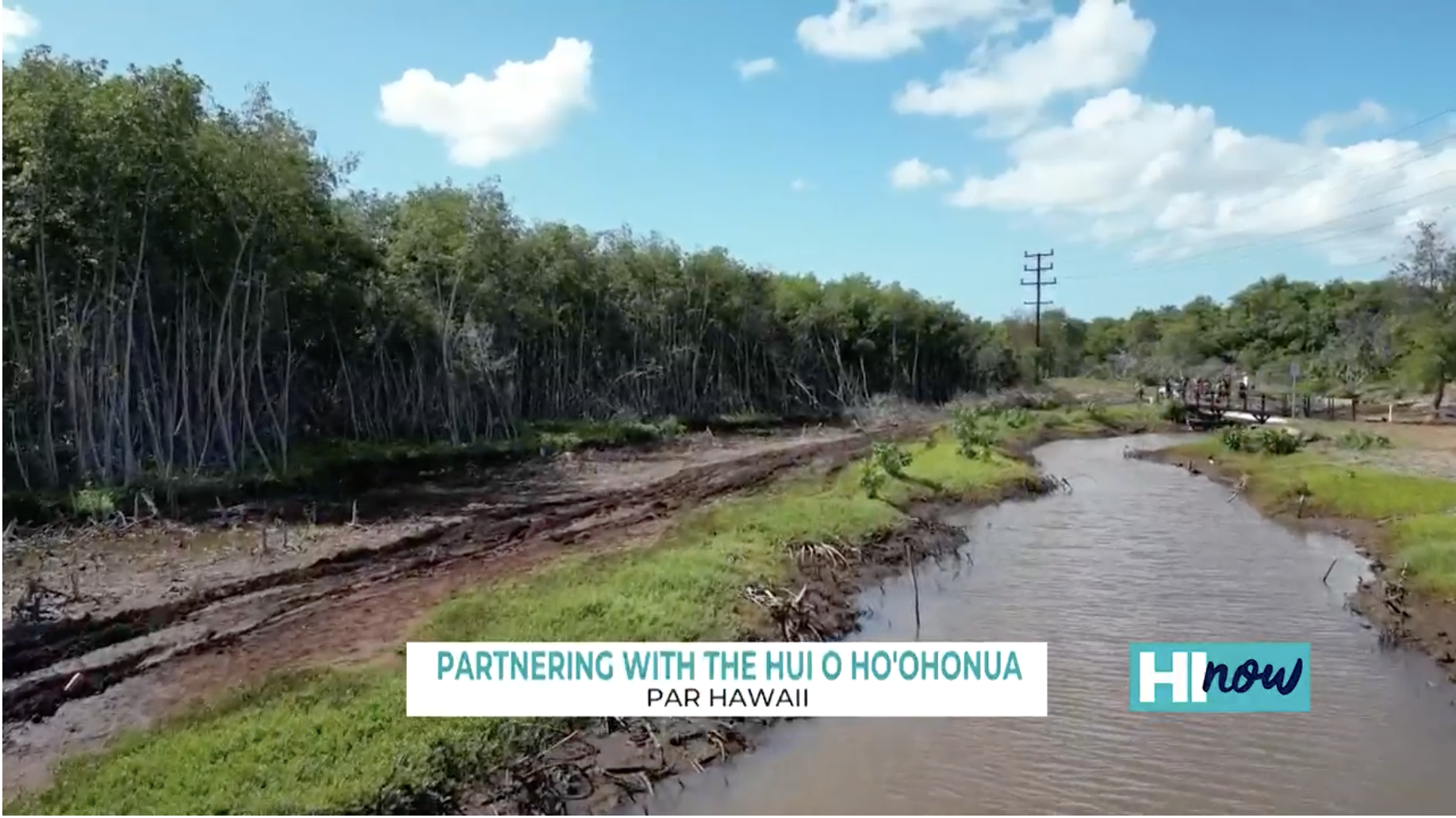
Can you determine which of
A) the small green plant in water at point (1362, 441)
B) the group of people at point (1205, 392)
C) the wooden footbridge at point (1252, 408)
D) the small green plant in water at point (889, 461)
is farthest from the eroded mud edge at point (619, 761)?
the group of people at point (1205, 392)

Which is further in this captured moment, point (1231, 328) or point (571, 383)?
point (1231, 328)

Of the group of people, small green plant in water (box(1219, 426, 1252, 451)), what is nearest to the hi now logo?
small green plant in water (box(1219, 426, 1252, 451))

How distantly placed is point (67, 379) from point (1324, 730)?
53.6 feet

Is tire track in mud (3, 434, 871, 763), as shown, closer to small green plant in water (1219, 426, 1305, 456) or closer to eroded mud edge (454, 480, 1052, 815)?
eroded mud edge (454, 480, 1052, 815)

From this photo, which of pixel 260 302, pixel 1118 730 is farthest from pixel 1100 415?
pixel 1118 730

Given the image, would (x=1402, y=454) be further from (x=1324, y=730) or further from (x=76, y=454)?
(x=76, y=454)

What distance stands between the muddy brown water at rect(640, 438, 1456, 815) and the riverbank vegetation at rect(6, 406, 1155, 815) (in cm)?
131

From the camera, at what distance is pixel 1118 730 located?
8.66 meters

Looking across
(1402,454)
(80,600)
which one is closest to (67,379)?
(80,600)

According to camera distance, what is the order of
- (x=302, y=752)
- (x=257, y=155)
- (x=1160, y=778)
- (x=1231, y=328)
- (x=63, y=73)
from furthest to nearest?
(x=1231, y=328), (x=257, y=155), (x=63, y=73), (x=1160, y=778), (x=302, y=752)

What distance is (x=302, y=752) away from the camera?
6527 mm

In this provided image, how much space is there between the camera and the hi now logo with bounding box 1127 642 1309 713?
922cm

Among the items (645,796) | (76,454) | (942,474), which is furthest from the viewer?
(942,474)

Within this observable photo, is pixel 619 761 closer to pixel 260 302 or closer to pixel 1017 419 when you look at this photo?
pixel 260 302
